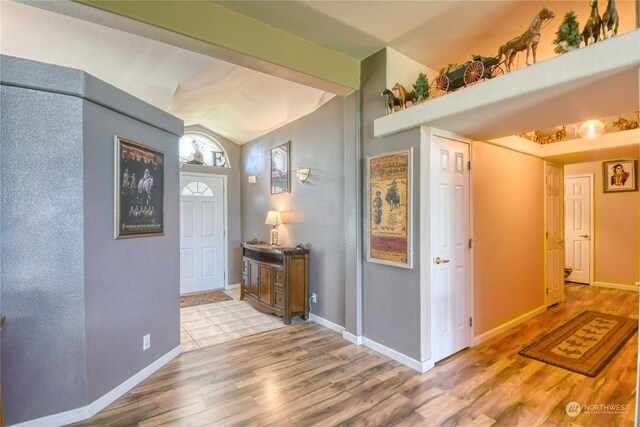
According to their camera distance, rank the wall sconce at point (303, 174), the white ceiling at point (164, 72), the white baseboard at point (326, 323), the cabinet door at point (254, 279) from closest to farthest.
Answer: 1. the white ceiling at point (164, 72)
2. the white baseboard at point (326, 323)
3. the wall sconce at point (303, 174)
4. the cabinet door at point (254, 279)

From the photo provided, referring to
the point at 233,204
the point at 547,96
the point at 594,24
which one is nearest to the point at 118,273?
the point at 547,96

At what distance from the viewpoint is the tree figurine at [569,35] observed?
1.82 metres

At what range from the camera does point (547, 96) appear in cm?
199

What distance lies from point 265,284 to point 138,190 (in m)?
2.19

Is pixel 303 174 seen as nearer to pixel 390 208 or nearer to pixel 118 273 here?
pixel 390 208

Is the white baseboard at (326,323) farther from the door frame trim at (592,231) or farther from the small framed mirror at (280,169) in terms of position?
the door frame trim at (592,231)

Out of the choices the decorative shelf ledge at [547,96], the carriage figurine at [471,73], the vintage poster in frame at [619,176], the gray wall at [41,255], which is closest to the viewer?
the decorative shelf ledge at [547,96]

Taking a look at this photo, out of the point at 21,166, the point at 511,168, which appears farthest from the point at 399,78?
the point at 21,166

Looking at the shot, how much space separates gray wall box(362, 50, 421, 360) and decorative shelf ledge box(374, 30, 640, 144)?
10.1 inches

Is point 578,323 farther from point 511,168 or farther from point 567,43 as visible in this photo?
point 567,43

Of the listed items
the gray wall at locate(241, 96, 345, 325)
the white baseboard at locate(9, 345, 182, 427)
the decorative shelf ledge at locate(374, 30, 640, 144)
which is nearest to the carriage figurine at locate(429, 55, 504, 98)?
the decorative shelf ledge at locate(374, 30, 640, 144)

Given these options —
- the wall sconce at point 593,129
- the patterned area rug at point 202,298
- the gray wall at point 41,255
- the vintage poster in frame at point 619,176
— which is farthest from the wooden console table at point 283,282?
the vintage poster in frame at point 619,176

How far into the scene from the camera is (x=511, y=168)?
12.2 feet

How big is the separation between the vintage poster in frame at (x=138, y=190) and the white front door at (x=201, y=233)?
2.78m
